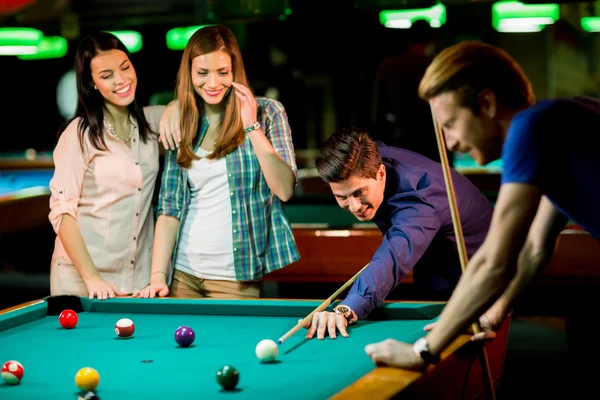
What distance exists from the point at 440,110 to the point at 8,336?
156 centimetres

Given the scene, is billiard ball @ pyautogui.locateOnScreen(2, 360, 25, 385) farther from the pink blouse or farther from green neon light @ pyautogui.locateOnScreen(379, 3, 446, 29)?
green neon light @ pyautogui.locateOnScreen(379, 3, 446, 29)

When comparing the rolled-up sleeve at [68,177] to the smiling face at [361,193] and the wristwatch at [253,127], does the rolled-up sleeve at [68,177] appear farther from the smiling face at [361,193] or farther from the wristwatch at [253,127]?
the smiling face at [361,193]

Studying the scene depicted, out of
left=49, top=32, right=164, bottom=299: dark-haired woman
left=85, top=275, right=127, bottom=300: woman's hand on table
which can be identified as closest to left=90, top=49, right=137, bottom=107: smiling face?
left=49, top=32, right=164, bottom=299: dark-haired woman

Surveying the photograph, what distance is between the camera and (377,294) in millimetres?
2600

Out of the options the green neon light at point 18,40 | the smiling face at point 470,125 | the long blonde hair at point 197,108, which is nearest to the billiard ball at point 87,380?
the smiling face at point 470,125

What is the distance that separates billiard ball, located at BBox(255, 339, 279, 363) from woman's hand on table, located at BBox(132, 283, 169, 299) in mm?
933

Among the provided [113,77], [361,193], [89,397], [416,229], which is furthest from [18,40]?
[89,397]

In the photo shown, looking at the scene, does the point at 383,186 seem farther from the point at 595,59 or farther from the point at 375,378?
the point at 595,59

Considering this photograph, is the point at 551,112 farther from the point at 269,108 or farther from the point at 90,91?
the point at 90,91

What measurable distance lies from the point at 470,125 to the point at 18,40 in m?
5.86

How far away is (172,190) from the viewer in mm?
3240

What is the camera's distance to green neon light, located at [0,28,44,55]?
695cm

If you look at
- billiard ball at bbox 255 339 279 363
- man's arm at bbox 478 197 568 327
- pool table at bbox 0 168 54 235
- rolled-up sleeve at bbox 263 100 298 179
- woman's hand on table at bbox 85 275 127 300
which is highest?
rolled-up sleeve at bbox 263 100 298 179

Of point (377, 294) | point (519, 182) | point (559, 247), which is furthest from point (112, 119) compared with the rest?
point (559, 247)
